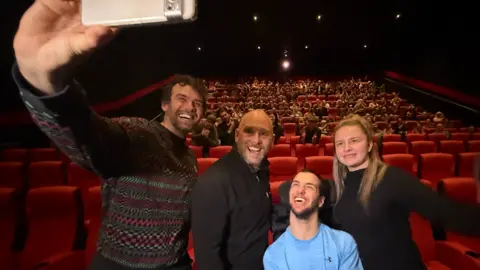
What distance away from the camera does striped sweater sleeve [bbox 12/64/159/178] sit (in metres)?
0.49

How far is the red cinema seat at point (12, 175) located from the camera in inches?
115

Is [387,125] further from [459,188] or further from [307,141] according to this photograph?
[459,188]

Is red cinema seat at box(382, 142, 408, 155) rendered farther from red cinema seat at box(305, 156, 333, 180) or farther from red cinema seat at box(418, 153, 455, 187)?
red cinema seat at box(305, 156, 333, 180)

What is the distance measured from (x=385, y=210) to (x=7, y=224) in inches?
76.2

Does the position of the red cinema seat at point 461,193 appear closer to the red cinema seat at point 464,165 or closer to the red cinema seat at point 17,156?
the red cinema seat at point 464,165

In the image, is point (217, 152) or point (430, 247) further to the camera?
point (217, 152)

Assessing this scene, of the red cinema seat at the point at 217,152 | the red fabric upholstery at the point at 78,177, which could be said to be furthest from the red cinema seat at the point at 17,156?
the red cinema seat at the point at 217,152

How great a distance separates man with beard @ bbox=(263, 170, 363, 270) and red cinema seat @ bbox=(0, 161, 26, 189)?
8.83 ft

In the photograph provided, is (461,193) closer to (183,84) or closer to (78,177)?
(183,84)

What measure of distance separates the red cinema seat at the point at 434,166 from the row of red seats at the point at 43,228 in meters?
2.99

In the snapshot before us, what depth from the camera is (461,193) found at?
6.66 feet

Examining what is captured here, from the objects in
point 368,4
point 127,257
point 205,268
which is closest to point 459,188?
point 205,268

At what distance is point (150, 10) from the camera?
0.37 m

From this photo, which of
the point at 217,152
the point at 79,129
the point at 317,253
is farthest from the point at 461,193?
the point at 217,152
